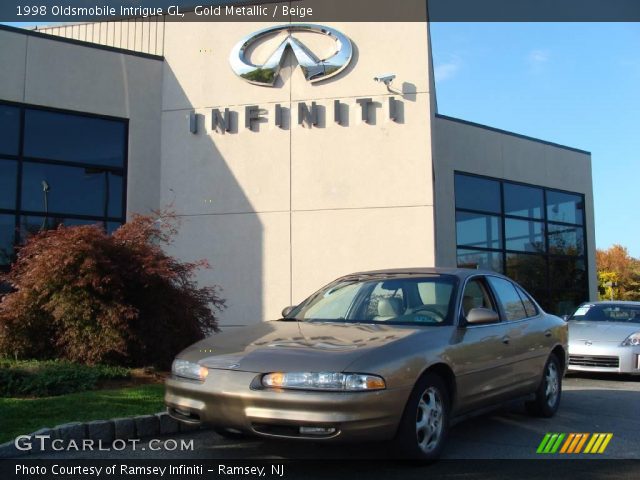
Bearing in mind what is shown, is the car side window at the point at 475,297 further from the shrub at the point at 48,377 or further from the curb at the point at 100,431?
the shrub at the point at 48,377

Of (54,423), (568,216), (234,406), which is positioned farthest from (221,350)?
(568,216)

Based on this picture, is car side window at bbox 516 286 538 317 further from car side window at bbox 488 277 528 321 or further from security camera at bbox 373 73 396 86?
security camera at bbox 373 73 396 86

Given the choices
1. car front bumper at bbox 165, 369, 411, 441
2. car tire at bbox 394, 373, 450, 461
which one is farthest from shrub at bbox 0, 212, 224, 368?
car tire at bbox 394, 373, 450, 461

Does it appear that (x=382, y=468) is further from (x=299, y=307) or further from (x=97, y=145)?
(x=97, y=145)

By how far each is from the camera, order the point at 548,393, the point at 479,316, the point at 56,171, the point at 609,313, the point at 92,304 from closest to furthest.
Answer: the point at 479,316, the point at 548,393, the point at 92,304, the point at 609,313, the point at 56,171

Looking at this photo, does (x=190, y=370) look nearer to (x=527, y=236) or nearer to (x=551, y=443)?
(x=551, y=443)

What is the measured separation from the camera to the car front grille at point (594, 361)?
9663 mm

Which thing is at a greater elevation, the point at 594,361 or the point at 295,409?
the point at 295,409

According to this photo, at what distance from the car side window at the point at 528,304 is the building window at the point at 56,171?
8.92 metres

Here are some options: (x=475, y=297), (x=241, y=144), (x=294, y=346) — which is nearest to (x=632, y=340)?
(x=475, y=297)

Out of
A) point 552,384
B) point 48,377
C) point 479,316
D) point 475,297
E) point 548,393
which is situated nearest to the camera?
point 479,316

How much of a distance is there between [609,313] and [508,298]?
5.78 metres

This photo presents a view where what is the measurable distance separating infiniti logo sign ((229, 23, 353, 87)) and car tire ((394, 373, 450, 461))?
31.1ft

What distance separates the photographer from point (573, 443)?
557 cm
